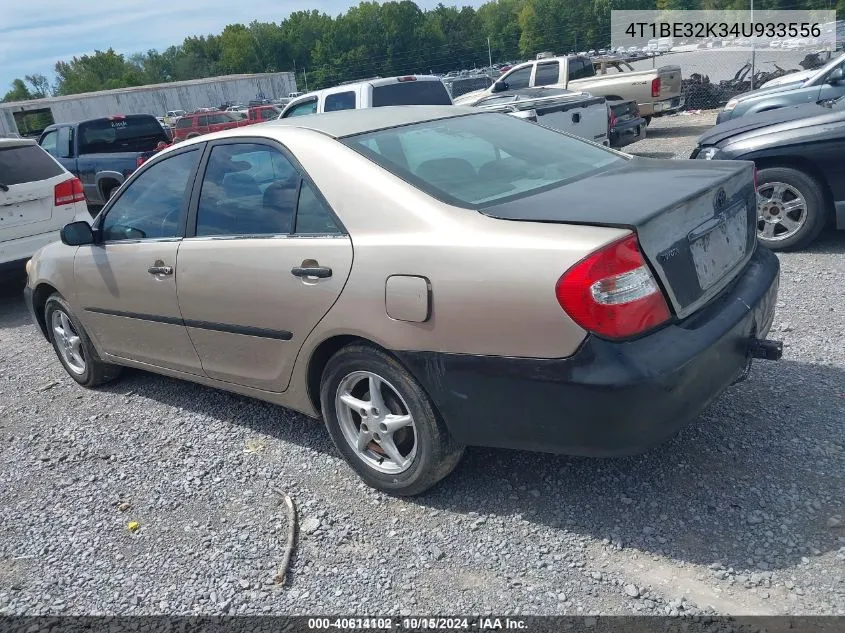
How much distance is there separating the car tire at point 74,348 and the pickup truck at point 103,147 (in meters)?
6.38

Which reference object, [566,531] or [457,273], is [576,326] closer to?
[457,273]

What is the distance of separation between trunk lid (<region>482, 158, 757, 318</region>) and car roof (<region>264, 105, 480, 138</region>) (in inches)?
36.3

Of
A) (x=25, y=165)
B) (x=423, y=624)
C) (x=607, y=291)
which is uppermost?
(x=25, y=165)

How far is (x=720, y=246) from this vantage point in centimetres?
301

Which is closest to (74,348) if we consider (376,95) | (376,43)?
(376,95)

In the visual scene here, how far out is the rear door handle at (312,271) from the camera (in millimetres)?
3076

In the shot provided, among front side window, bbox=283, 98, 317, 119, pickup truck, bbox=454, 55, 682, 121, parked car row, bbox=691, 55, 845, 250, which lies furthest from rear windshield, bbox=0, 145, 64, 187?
pickup truck, bbox=454, 55, 682, 121

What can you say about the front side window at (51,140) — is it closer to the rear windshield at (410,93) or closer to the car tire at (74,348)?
the rear windshield at (410,93)

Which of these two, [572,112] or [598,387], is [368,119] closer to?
[598,387]

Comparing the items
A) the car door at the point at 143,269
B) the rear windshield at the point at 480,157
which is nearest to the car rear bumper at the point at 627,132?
the rear windshield at the point at 480,157

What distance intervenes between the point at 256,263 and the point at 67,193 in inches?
218

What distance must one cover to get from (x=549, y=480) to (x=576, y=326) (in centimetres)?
107

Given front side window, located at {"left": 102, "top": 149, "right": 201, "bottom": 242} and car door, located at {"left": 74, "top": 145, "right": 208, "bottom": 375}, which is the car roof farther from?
car door, located at {"left": 74, "top": 145, "right": 208, "bottom": 375}

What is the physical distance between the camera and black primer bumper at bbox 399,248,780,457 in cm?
248
